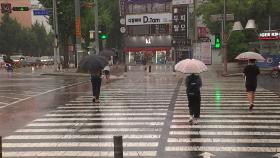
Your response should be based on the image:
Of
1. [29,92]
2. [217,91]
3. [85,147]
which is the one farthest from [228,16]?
[85,147]

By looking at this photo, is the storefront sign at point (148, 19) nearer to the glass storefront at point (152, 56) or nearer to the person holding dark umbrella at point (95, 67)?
the glass storefront at point (152, 56)

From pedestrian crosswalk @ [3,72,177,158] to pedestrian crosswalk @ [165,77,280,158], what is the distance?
0.54 meters

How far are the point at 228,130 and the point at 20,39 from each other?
286 feet

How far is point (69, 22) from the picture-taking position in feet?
177

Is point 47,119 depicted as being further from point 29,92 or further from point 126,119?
point 29,92

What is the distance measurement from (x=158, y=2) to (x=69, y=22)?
2722 centimetres

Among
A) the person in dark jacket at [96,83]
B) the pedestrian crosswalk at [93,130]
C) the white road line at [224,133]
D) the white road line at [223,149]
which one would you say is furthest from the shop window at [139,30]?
the white road line at [223,149]

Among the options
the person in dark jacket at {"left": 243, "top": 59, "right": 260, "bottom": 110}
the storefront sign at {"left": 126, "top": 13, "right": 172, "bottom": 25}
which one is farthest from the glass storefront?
the person in dark jacket at {"left": 243, "top": 59, "right": 260, "bottom": 110}

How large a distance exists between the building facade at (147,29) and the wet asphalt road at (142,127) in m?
57.2

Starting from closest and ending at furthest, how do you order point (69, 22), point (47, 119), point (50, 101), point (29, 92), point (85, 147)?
point (85, 147)
point (47, 119)
point (50, 101)
point (29, 92)
point (69, 22)

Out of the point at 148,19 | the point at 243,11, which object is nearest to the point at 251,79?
the point at 243,11

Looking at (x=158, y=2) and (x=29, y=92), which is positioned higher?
(x=158, y=2)

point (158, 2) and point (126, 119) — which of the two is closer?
point (126, 119)

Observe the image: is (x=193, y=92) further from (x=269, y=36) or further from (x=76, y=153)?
(x=269, y=36)
